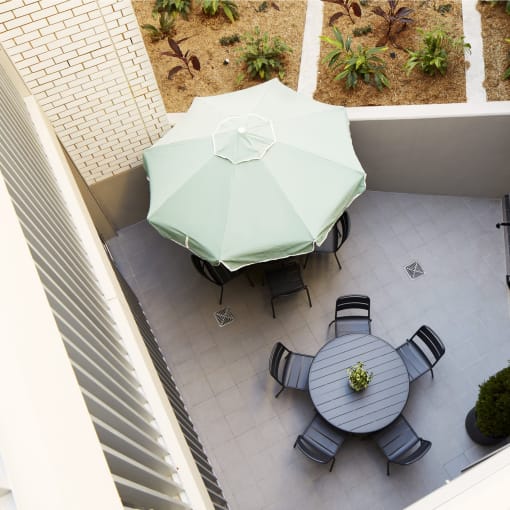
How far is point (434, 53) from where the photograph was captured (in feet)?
25.3

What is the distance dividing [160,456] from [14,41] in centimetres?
442

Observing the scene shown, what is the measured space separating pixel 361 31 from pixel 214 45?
2284 mm

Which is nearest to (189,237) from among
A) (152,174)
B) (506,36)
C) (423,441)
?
(152,174)

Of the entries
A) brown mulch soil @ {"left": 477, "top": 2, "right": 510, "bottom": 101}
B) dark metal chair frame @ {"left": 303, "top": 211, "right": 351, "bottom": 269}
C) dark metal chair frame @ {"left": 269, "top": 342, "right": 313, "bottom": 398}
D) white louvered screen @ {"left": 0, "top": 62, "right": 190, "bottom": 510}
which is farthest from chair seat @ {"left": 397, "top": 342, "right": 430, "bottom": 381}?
white louvered screen @ {"left": 0, "top": 62, "right": 190, "bottom": 510}

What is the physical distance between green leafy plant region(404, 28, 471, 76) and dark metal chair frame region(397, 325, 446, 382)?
370 cm

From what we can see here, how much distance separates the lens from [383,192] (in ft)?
27.9

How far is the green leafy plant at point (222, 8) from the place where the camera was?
8578 mm

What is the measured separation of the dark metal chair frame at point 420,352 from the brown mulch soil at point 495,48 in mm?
3389

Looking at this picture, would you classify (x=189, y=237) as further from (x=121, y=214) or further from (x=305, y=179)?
(x=121, y=214)

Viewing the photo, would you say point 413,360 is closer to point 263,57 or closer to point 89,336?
point 89,336

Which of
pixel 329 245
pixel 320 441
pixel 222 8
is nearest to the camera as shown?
pixel 320 441

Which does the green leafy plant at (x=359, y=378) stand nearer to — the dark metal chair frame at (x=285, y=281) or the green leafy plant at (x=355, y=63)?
the dark metal chair frame at (x=285, y=281)

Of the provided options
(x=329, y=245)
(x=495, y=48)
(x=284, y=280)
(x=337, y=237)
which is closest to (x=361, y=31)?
(x=495, y=48)

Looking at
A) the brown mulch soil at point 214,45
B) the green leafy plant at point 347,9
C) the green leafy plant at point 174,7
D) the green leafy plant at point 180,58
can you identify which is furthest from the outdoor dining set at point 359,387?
the green leafy plant at point 174,7
